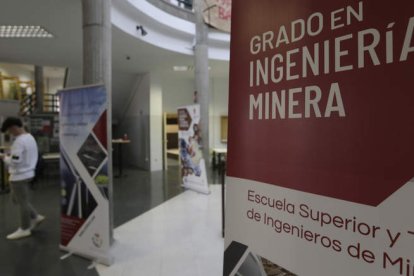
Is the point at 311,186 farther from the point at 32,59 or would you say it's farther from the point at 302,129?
the point at 32,59

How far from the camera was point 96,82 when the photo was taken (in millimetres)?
3316

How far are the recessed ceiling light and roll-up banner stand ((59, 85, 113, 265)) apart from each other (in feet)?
10.1

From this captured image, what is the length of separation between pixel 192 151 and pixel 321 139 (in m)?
5.56

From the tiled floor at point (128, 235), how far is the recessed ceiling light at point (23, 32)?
3.25 meters

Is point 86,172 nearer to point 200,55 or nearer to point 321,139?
point 321,139

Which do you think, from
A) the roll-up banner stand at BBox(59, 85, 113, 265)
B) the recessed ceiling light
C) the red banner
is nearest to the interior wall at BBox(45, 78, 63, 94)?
the recessed ceiling light

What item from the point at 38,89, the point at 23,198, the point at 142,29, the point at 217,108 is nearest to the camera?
Answer: the point at 23,198

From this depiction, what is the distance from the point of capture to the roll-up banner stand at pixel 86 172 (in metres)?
3.03

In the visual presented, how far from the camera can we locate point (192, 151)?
652cm

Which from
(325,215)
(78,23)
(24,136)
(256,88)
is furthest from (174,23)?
(325,215)

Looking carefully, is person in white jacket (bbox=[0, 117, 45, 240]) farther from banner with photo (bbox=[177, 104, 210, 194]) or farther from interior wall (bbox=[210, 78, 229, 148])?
interior wall (bbox=[210, 78, 229, 148])

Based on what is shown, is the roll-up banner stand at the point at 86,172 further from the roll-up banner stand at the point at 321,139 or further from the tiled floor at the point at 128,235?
the roll-up banner stand at the point at 321,139

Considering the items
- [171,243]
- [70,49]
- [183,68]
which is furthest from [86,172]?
[183,68]

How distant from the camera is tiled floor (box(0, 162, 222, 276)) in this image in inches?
121
